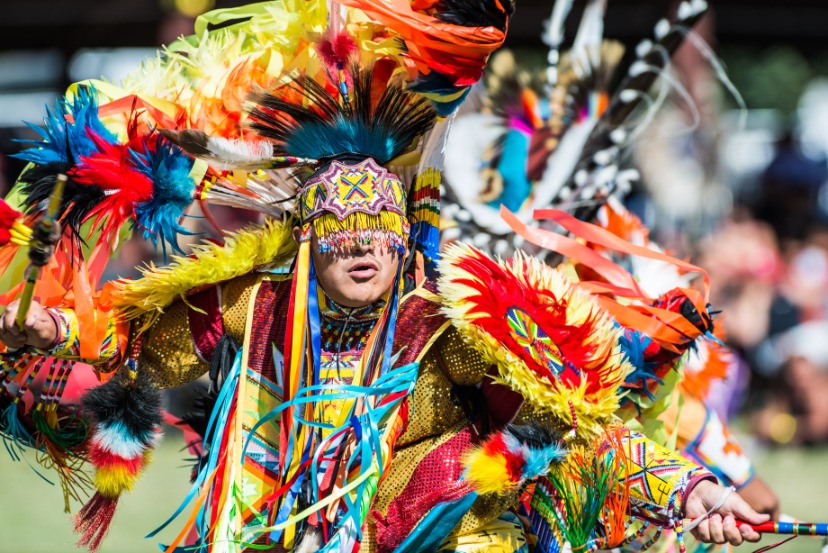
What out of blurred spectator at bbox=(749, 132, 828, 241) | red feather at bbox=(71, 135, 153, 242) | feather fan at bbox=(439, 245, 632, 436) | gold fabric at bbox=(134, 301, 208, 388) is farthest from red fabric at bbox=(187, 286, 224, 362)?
blurred spectator at bbox=(749, 132, 828, 241)

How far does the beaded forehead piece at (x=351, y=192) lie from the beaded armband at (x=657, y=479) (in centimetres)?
83

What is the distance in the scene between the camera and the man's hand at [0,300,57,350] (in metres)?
2.65

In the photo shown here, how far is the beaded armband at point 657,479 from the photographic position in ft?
8.94

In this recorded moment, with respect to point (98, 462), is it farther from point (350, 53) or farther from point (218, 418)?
point (350, 53)

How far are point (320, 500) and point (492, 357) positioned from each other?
0.55 metres

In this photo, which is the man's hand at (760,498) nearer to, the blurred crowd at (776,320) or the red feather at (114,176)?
the red feather at (114,176)

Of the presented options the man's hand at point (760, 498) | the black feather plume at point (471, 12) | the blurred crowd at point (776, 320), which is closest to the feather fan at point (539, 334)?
the black feather plume at point (471, 12)

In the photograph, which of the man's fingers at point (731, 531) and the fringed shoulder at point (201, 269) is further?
the fringed shoulder at point (201, 269)

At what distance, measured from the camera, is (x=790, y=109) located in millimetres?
17219

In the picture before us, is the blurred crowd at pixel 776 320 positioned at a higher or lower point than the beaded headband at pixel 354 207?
lower

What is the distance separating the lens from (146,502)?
6.14 metres

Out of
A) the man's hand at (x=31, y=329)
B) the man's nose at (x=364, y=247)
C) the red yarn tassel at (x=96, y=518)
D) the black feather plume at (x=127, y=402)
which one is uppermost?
the man's nose at (x=364, y=247)

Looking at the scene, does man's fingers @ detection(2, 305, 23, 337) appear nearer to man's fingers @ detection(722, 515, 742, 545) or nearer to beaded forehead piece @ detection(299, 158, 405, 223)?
beaded forehead piece @ detection(299, 158, 405, 223)

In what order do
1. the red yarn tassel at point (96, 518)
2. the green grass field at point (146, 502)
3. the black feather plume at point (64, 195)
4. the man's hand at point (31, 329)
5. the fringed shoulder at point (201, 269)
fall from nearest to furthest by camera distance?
the man's hand at point (31, 329) → the black feather plume at point (64, 195) → the fringed shoulder at point (201, 269) → the red yarn tassel at point (96, 518) → the green grass field at point (146, 502)
